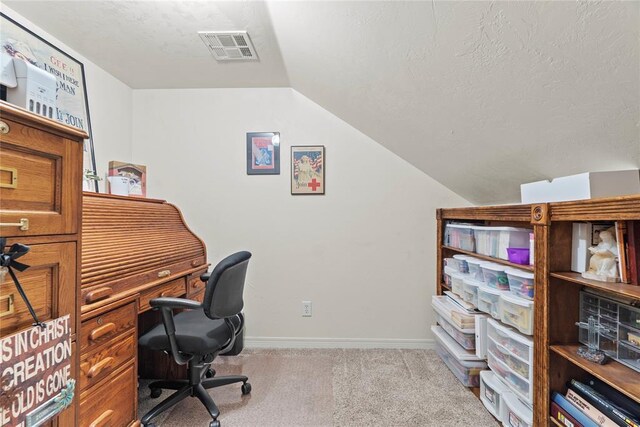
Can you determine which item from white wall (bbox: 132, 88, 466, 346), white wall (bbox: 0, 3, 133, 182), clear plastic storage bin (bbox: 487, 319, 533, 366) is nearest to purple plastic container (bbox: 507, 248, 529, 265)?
clear plastic storage bin (bbox: 487, 319, 533, 366)

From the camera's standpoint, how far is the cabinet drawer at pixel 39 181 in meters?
0.76

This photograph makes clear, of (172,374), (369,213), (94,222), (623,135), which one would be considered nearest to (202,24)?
(94,222)

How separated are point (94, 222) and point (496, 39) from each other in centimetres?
203

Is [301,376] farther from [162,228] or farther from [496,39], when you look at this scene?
[496,39]

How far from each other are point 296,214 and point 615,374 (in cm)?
199

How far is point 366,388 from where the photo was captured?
1.81 m

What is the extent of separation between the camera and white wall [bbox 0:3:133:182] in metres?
1.97

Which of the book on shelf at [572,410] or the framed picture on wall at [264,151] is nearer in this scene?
the book on shelf at [572,410]

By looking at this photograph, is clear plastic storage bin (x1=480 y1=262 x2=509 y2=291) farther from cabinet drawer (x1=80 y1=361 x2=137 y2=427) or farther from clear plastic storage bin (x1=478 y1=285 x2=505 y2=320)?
cabinet drawer (x1=80 y1=361 x2=137 y2=427)

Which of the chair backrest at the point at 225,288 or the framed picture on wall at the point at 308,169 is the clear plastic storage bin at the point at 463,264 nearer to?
the framed picture on wall at the point at 308,169

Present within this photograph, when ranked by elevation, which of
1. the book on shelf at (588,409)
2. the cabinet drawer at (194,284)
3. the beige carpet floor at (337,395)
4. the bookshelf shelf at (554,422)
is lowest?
the beige carpet floor at (337,395)

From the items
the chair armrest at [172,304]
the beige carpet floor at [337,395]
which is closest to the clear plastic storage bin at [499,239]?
the beige carpet floor at [337,395]

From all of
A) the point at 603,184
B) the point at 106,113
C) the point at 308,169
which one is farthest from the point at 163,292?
the point at 603,184

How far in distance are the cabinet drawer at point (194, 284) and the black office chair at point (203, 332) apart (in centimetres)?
26
